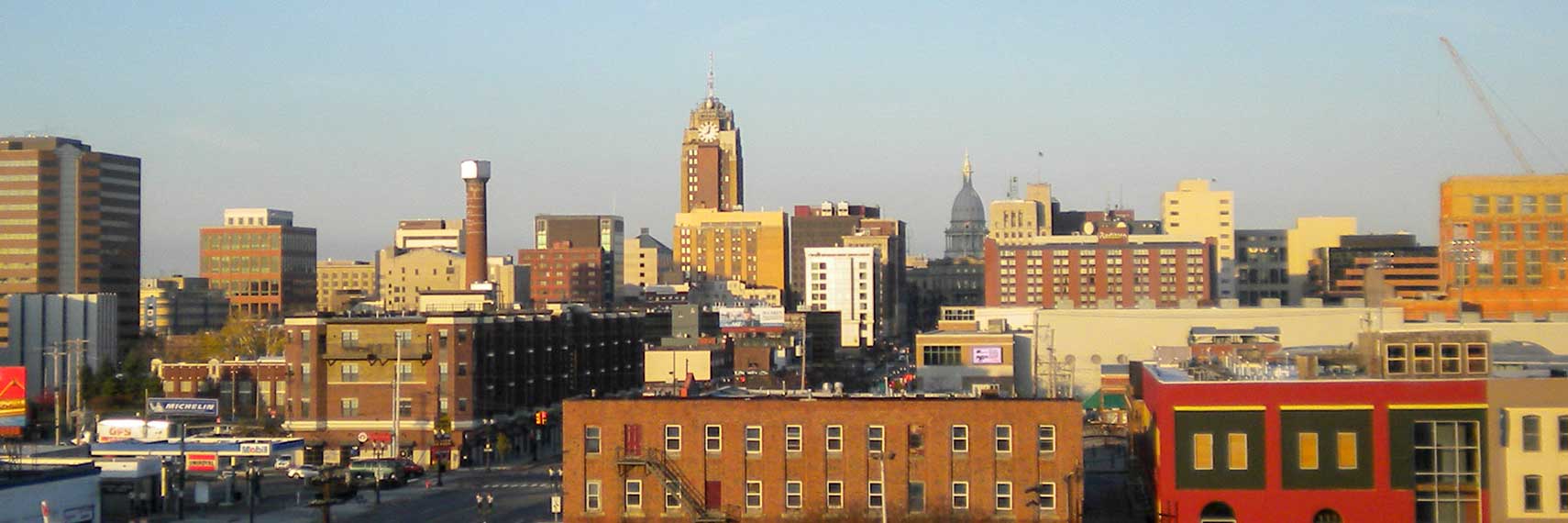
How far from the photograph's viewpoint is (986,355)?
118m

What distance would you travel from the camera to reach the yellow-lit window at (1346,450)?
48.4 meters

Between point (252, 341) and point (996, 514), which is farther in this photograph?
point (252, 341)

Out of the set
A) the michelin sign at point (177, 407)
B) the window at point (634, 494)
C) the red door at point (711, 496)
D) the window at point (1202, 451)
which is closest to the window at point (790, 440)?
the red door at point (711, 496)

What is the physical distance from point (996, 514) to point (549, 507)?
22.3 meters

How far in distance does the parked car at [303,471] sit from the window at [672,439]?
33.9 metres

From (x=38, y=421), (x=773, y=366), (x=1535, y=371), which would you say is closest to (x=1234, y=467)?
(x=1535, y=371)

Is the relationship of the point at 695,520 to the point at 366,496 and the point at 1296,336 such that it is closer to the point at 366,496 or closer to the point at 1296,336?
the point at 366,496

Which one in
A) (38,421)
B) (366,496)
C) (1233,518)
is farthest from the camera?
(38,421)

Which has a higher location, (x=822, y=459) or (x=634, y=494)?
(x=822, y=459)

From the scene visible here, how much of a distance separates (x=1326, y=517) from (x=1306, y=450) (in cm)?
191

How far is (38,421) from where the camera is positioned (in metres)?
116

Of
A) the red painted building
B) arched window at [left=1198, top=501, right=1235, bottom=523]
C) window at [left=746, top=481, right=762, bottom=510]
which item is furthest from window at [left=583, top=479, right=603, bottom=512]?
arched window at [left=1198, top=501, right=1235, bottom=523]

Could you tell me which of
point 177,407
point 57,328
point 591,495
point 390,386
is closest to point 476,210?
point 57,328

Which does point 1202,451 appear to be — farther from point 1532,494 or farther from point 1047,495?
point 1532,494
